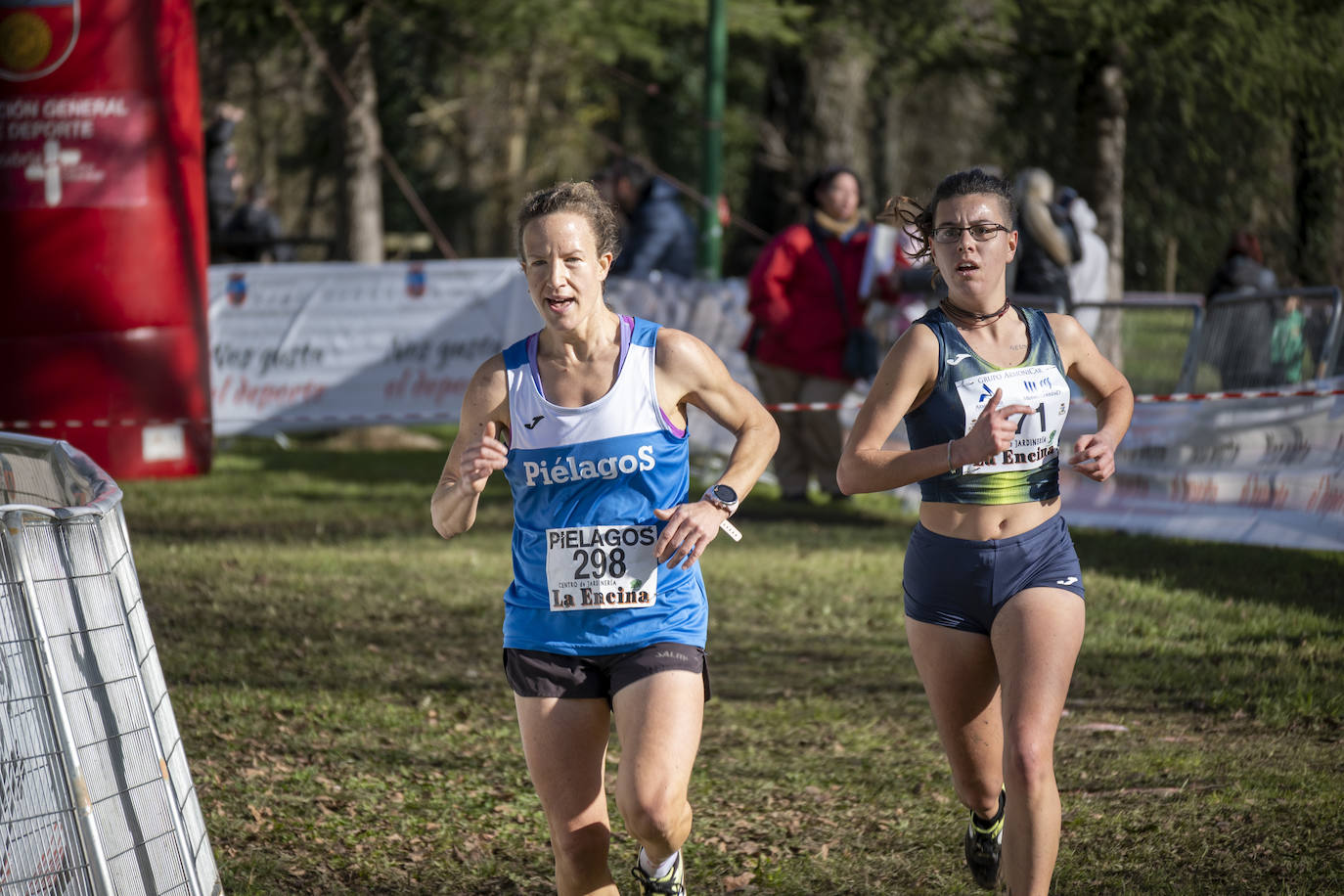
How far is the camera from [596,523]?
3.76 meters

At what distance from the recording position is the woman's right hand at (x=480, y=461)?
3.68 m

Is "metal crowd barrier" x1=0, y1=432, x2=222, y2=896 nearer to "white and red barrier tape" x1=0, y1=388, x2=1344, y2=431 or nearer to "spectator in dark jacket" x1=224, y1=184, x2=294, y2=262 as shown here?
"white and red barrier tape" x1=0, y1=388, x2=1344, y2=431

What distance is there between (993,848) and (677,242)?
9933 millimetres

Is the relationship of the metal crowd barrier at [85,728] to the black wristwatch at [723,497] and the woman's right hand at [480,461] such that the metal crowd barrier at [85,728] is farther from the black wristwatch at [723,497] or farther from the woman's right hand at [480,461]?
the black wristwatch at [723,497]

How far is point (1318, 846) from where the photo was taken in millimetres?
4703

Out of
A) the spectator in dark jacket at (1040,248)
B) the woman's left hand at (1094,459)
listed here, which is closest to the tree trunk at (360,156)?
the spectator in dark jacket at (1040,248)

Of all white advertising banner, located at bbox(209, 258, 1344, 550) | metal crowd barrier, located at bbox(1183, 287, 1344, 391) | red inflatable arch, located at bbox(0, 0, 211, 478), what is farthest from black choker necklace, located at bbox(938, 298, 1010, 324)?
white advertising banner, located at bbox(209, 258, 1344, 550)

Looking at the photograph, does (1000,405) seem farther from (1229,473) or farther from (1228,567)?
(1229,473)

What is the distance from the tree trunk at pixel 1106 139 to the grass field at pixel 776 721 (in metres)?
6.86

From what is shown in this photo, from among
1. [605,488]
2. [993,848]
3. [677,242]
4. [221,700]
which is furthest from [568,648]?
[677,242]

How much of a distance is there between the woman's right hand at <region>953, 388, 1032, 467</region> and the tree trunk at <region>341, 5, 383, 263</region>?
12541mm

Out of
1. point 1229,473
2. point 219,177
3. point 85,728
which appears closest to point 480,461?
point 85,728

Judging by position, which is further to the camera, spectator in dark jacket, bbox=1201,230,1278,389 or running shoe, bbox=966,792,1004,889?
spectator in dark jacket, bbox=1201,230,1278,389

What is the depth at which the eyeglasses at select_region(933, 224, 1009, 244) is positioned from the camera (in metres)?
4.07
